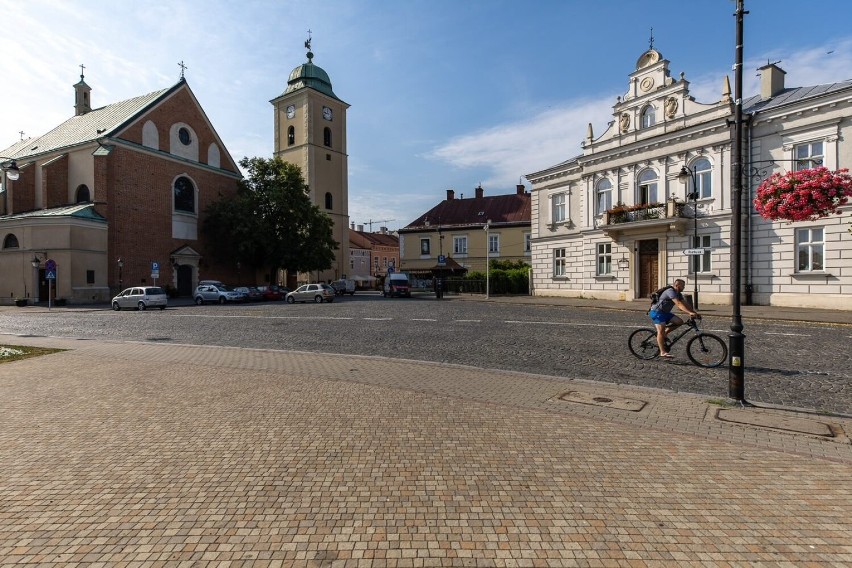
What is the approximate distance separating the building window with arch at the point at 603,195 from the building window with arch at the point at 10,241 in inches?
1666

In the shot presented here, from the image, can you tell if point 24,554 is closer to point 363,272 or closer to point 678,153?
point 678,153

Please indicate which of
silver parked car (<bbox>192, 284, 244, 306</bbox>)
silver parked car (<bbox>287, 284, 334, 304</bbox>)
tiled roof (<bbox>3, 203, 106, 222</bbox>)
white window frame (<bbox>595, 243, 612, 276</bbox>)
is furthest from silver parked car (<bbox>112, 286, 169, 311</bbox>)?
white window frame (<bbox>595, 243, 612, 276</bbox>)

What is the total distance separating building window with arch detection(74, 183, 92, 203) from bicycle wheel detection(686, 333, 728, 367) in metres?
46.7

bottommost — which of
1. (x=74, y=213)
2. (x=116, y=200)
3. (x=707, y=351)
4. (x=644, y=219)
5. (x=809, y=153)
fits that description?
(x=707, y=351)

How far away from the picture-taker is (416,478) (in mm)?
4188

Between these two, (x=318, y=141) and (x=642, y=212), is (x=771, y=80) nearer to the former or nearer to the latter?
(x=642, y=212)

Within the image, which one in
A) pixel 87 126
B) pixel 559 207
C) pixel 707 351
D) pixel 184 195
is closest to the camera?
pixel 707 351

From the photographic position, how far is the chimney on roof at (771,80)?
1058 inches

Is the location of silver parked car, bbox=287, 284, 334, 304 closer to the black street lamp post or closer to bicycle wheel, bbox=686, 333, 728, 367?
bicycle wheel, bbox=686, 333, 728, 367

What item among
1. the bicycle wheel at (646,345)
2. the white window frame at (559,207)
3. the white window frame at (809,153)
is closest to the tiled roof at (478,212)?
the white window frame at (559,207)

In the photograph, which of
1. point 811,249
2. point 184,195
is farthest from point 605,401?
point 184,195

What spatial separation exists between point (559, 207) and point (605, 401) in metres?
30.1

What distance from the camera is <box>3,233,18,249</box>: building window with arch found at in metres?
36.2

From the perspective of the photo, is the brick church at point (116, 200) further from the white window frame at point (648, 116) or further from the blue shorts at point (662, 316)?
the blue shorts at point (662, 316)
